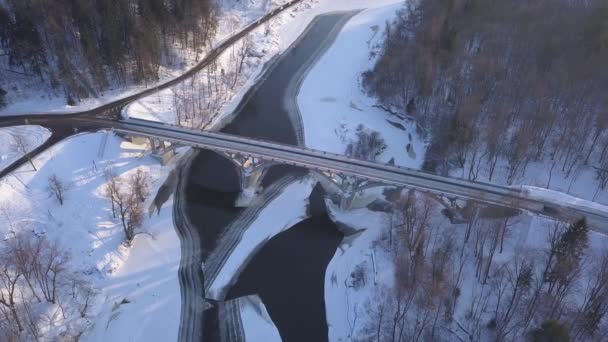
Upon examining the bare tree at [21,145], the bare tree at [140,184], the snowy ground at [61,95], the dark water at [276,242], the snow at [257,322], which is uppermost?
the snowy ground at [61,95]

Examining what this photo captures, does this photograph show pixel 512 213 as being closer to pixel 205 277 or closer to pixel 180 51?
pixel 205 277

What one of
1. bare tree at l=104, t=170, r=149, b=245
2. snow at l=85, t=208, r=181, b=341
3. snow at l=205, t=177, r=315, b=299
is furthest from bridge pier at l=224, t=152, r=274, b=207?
bare tree at l=104, t=170, r=149, b=245

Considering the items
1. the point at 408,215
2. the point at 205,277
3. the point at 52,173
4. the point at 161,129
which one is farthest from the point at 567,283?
the point at 52,173

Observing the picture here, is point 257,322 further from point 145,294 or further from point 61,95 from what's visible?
point 61,95

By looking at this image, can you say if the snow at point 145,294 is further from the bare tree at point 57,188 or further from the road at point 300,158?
the road at point 300,158

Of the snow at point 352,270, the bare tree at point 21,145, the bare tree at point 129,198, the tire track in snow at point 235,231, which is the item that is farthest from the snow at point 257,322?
the bare tree at point 21,145

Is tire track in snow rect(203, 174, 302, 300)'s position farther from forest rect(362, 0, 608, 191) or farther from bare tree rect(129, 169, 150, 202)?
forest rect(362, 0, 608, 191)
